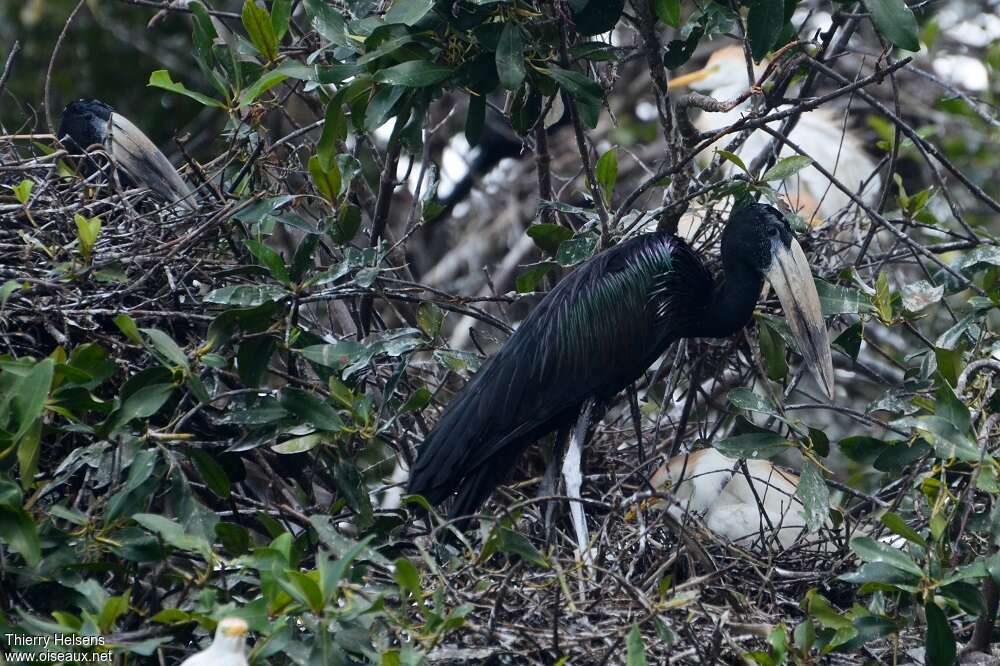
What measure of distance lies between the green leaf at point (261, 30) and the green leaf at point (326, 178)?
39 cm

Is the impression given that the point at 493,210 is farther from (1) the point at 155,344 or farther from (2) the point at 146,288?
(1) the point at 155,344

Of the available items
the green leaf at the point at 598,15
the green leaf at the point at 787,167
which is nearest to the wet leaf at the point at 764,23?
the green leaf at the point at 598,15

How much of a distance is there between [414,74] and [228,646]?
1.82 meters

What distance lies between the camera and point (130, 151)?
4887 mm

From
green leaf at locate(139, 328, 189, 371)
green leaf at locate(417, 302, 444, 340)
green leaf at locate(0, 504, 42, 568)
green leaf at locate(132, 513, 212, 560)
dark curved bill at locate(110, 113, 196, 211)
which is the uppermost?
dark curved bill at locate(110, 113, 196, 211)

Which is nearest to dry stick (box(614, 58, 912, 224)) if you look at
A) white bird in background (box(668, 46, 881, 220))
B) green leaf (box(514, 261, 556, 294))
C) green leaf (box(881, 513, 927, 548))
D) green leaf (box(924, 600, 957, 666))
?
green leaf (box(514, 261, 556, 294))

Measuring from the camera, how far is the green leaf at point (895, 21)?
124 inches

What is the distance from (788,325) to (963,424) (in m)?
1.12

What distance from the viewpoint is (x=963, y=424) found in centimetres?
303

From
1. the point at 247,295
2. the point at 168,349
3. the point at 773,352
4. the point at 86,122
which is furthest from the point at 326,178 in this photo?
the point at 86,122

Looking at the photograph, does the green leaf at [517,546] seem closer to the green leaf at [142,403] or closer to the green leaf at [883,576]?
the green leaf at [883,576]

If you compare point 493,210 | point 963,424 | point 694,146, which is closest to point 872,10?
point 694,146

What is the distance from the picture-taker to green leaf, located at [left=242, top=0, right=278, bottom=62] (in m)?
3.62

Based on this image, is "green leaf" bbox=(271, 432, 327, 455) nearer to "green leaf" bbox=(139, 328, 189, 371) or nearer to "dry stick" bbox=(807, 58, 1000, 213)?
"green leaf" bbox=(139, 328, 189, 371)
